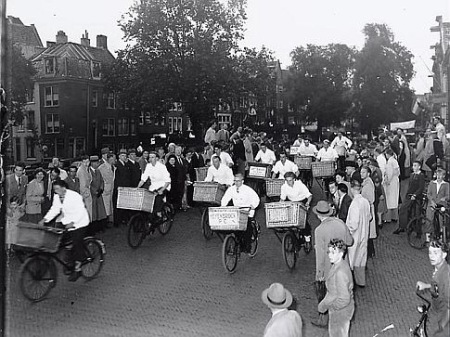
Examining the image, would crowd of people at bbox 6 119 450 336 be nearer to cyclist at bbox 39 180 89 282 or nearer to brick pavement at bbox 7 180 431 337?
cyclist at bbox 39 180 89 282

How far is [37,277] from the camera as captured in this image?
27.3ft

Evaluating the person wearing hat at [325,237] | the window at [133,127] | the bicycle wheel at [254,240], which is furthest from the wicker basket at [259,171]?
the person wearing hat at [325,237]

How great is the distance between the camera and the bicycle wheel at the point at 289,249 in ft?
32.9

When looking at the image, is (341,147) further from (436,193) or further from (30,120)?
(30,120)

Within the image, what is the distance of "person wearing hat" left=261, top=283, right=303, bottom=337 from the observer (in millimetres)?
5031

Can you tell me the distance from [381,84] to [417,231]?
9.33 metres

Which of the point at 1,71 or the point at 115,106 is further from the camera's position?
the point at 115,106

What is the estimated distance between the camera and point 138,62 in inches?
715

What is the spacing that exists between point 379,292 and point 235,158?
9.56 meters

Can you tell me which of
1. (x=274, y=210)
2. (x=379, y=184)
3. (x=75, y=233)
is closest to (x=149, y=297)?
(x=75, y=233)

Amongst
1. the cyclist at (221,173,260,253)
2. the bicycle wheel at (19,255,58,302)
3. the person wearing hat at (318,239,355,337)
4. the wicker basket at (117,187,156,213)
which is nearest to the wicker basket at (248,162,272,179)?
the wicker basket at (117,187,156,213)

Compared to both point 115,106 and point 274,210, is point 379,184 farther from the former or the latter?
point 115,106

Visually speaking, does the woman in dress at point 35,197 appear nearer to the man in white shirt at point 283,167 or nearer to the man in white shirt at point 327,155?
the man in white shirt at point 283,167

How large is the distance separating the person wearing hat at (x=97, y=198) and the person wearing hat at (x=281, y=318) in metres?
8.00
